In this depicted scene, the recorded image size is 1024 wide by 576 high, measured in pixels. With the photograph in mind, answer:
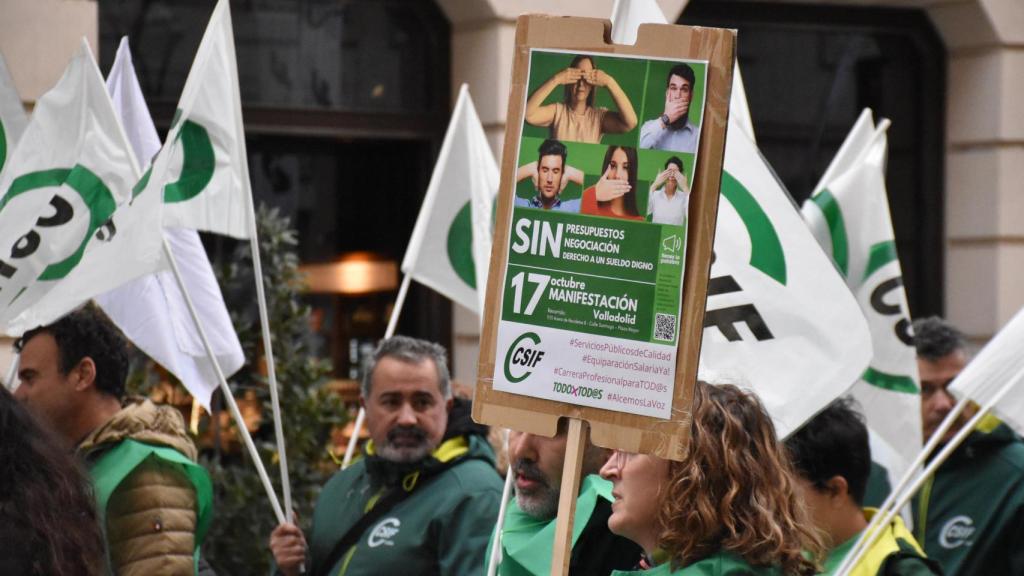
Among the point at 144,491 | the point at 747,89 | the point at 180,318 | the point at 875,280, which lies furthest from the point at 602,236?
the point at 747,89

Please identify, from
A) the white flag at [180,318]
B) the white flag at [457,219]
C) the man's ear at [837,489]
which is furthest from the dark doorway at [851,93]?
the man's ear at [837,489]

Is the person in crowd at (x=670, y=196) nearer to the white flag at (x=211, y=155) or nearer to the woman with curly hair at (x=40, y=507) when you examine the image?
the woman with curly hair at (x=40, y=507)

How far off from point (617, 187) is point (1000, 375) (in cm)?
171

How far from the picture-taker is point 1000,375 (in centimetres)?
446

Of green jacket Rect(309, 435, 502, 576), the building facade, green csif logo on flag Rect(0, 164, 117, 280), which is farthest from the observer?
the building facade

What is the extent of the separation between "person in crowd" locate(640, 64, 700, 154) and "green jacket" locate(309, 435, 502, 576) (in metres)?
1.90

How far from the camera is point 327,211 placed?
898 cm

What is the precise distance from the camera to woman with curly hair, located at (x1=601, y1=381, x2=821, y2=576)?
323 centimetres

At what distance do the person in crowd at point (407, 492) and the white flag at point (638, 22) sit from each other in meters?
1.20

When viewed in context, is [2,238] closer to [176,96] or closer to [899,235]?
[176,96]

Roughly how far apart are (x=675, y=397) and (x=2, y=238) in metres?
2.61

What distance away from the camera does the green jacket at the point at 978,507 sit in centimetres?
544

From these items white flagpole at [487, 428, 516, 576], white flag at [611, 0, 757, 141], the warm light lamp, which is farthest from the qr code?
the warm light lamp

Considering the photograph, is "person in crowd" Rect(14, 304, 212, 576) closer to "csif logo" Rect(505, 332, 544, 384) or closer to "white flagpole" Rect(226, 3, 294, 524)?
"white flagpole" Rect(226, 3, 294, 524)
